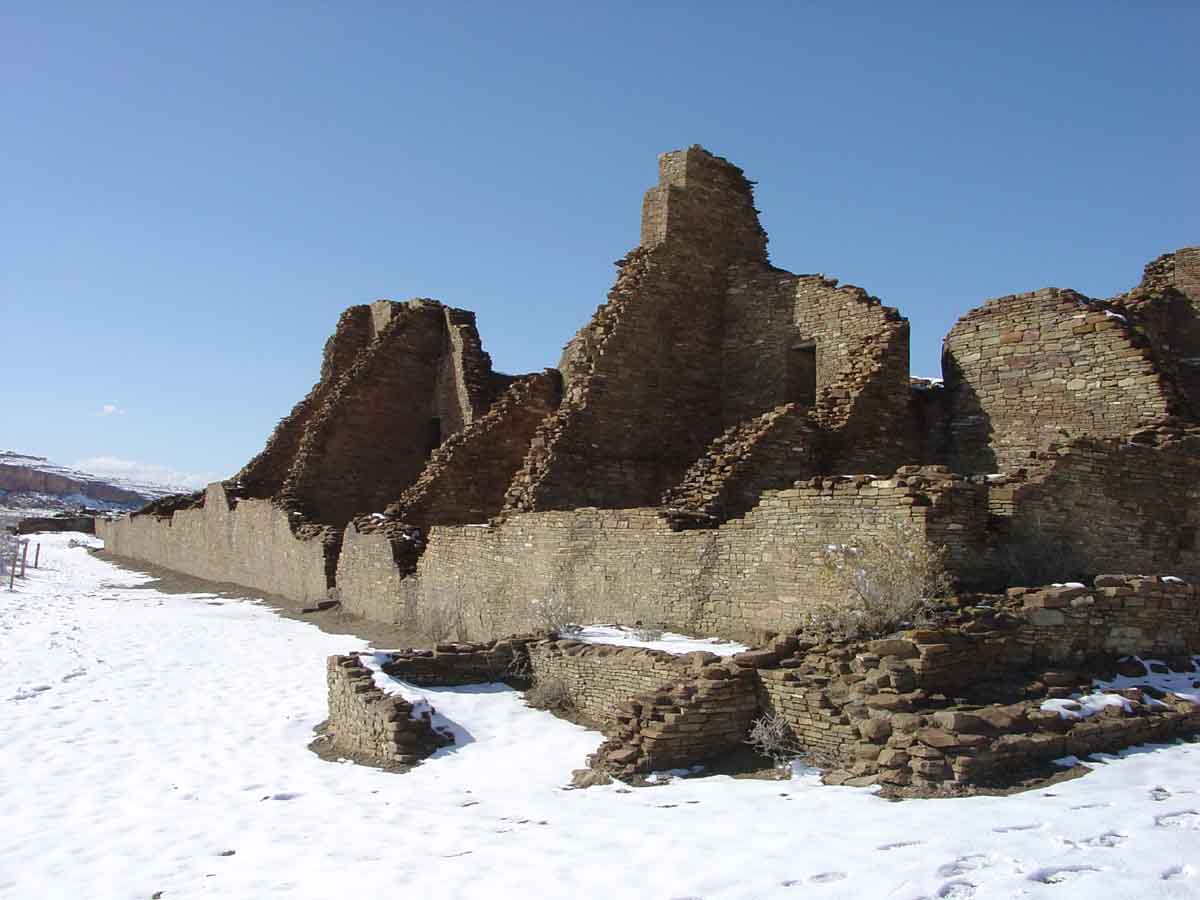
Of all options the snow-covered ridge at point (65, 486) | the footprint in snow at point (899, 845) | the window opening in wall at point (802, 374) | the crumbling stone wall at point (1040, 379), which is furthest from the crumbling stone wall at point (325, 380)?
the snow-covered ridge at point (65, 486)

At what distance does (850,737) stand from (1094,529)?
185 inches

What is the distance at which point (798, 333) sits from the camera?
16844mm

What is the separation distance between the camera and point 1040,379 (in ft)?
44.2

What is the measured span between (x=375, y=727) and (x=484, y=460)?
36.1 ft

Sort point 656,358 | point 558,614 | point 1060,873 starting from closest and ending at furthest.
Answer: point 1060,873 < point 558,614 < point 656,358

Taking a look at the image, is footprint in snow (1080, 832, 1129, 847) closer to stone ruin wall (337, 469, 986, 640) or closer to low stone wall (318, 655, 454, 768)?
stone ruin wall (337, 469, 986, 640)

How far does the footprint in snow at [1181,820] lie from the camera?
5.67 m

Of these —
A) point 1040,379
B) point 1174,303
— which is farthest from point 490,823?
point 1174,303

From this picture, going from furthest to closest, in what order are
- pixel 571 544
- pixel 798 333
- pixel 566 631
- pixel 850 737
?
pixel 798 333 < pixel 571 544 < pixel 566 631 < pixel 850 737

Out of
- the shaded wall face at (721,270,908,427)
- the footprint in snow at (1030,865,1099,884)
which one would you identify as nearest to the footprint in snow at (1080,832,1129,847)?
the footprint in snow at (1030,865,1099,884)

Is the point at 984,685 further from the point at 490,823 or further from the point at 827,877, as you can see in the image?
the point at 490,823

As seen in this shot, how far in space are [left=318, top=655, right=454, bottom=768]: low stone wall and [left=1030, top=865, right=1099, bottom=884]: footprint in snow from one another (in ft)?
18.2

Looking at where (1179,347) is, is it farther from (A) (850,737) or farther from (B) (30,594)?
(B) (30,594)

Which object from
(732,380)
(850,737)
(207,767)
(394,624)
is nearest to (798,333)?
(732,380)
